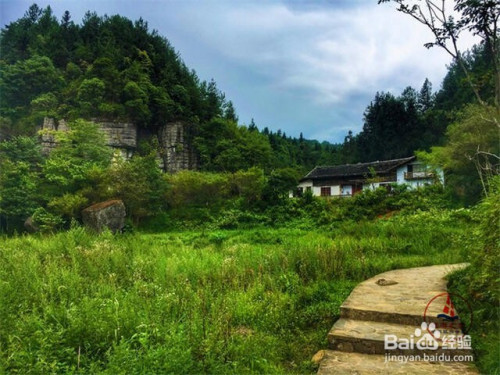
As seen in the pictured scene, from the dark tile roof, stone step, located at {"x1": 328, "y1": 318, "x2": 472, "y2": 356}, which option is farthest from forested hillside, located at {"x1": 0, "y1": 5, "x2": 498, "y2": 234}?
stone step, located at {"x1": 328, "y1": 318, "x2": 472, "y2": 356}

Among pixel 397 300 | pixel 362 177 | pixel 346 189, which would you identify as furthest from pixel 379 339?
pixel 346 189

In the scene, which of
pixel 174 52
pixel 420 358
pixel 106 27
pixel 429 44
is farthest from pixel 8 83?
pixel 420 358

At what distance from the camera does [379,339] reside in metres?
3.73

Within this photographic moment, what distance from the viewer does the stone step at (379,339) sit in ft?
11.7

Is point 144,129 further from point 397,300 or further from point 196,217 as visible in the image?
point 397,300

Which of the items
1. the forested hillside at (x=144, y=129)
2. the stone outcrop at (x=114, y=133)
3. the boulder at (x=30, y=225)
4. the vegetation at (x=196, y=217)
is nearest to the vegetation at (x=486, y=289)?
the vegetation at (x=196, y=217)

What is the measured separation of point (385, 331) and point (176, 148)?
30.2 metres

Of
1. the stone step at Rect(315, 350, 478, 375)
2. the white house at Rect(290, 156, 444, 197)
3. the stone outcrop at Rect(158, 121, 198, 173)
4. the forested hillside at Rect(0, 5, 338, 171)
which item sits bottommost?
the stone step at Rect(315, 350, 478, 375)

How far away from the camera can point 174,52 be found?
41.4 metres

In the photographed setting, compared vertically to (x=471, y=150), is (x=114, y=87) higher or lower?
higher

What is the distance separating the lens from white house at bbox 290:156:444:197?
30766mm

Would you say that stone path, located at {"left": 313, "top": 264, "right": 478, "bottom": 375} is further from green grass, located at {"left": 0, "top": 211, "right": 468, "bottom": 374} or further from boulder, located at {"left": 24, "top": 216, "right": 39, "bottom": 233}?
boulder, located at {"left": 24, "top": 216, "right": 39, "bottom": 233}

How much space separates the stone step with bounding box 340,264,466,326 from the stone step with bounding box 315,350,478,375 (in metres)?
0.76

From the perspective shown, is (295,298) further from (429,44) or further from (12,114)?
(12,114)
